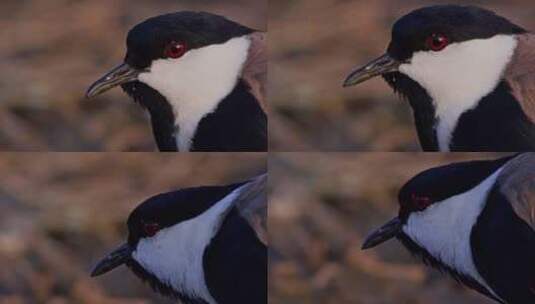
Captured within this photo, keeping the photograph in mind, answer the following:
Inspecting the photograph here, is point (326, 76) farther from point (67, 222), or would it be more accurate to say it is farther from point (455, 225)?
point (67, 222)

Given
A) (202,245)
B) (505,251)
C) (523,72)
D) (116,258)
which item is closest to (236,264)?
(202,245)

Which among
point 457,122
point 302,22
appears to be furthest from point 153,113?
point 457,122

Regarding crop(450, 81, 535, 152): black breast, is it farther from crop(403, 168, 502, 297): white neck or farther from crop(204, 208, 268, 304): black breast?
crop(204, 208, 268, 304): black breast

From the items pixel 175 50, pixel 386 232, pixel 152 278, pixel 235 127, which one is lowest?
pixel 152 278

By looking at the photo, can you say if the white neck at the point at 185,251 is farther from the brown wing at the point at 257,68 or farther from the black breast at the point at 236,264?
the brown wing at the point at 257,68

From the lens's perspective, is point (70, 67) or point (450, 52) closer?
point (450, 52)

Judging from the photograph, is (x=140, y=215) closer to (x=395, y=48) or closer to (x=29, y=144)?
(x=29, y=144)
